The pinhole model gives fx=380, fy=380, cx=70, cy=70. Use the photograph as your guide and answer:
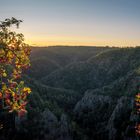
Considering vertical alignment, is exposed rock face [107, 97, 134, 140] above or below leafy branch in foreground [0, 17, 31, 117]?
below

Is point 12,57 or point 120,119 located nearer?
point 12,57

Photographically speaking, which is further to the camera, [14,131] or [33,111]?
[33,111]

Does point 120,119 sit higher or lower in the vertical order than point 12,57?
lower

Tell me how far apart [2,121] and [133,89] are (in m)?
57.2

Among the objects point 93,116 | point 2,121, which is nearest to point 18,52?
point 2,121

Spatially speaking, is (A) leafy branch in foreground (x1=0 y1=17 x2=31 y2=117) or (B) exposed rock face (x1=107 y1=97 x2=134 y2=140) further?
(B) exposed rock face (x1=107 y1=97 x2=134 y2=140)

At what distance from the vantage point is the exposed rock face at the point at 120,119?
470 feet

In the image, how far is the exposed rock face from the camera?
143250mm

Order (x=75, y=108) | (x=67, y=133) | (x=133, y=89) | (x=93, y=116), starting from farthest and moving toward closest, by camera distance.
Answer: (x=75, y=108) → (x=93, y=116) → (x=133, y=89) → (x=67, y=133)

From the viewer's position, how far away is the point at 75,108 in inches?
7308

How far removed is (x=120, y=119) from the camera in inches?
5787

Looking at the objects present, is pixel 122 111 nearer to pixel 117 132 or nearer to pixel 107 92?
pixel 117 132

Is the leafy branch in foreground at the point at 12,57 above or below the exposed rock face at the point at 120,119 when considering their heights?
above

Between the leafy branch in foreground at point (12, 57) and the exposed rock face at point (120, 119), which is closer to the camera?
the leafy branch in foreground at point (12, 57)
